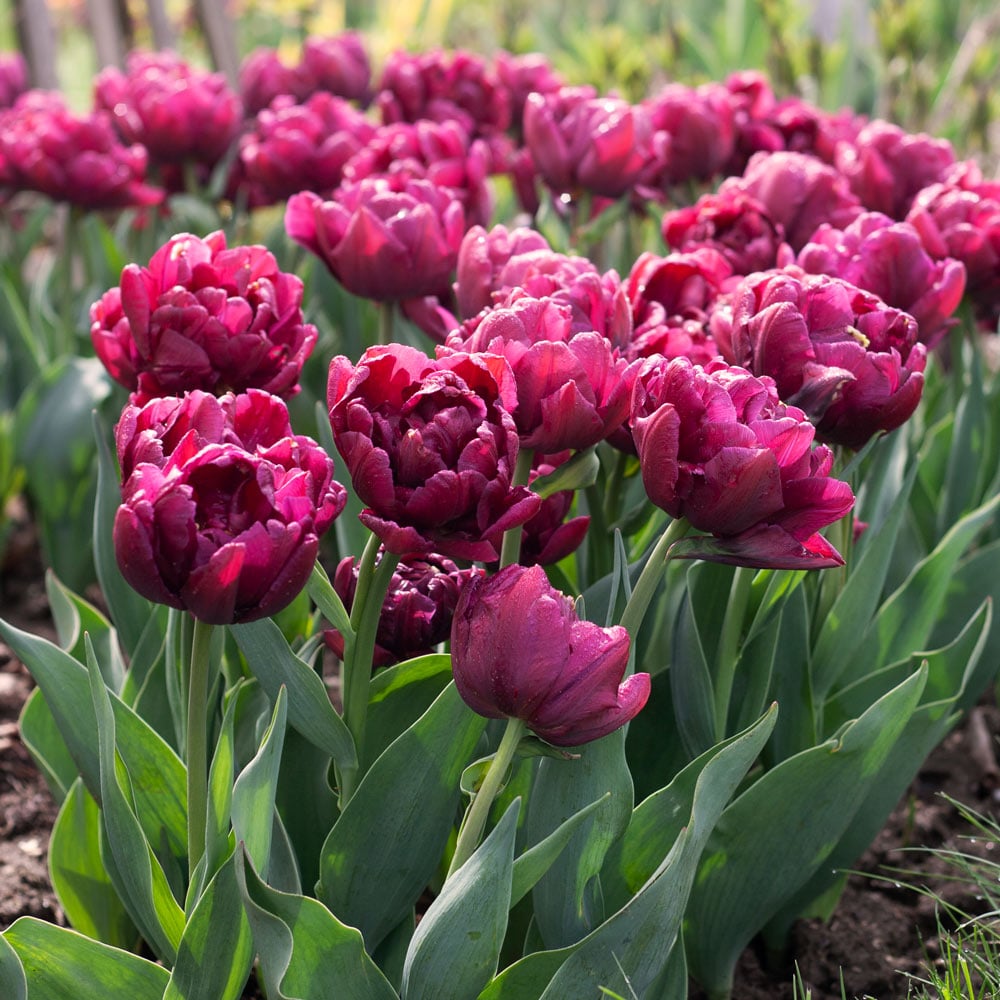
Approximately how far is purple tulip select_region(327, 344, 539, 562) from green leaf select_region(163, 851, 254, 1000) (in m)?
0.26

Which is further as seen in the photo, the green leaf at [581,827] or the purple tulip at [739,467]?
the green leaf at [581,827]

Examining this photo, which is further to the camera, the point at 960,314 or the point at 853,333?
the point at 960,314

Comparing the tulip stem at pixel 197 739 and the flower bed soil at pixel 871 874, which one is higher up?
the tulip stem at pixel 197 739

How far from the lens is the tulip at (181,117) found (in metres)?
2.16

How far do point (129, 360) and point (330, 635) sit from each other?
298 mm

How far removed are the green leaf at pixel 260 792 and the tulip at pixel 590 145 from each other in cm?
101

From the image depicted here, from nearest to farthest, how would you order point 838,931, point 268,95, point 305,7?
point 838,931
point 268,95
point 305,7

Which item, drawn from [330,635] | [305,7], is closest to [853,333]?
[330,635]

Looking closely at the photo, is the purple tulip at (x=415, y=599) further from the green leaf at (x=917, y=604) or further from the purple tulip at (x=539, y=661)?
the green leaf at (x=917, y=604)

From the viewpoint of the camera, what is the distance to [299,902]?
34.0 inches

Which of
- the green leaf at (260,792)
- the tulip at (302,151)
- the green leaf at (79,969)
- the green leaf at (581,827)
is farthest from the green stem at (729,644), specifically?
the tulip at (302,151)

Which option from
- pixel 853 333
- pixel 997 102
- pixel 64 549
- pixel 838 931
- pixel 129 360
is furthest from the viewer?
pixel 997 102

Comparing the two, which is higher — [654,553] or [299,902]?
[654,553]

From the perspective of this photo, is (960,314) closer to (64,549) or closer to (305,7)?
(64,549)
